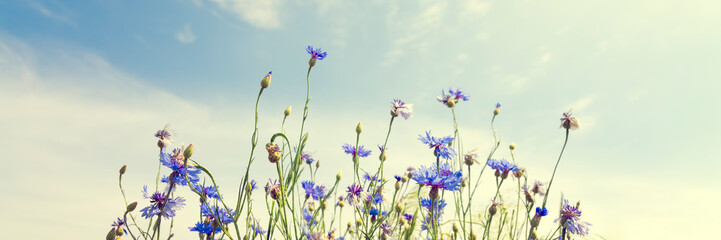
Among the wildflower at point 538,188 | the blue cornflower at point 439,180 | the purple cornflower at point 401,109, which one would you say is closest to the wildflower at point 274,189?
the blue cornflower at point 439,180

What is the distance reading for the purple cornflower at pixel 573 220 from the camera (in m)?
1.72

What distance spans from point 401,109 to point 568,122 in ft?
2.64

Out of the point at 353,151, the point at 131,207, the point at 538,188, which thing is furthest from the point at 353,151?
the point at 131,207

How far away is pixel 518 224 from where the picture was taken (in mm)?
2729

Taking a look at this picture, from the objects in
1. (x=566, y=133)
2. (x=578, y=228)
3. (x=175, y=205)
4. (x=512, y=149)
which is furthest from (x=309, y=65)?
(x=512, y=149)

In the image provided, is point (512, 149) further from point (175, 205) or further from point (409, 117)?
point (175, 205)

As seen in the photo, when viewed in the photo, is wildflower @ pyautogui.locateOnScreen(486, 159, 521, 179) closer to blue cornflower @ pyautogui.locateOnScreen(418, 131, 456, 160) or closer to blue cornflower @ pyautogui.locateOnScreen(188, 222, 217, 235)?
blue cornflower @ pyautogui.locateOnScreen(418, 131, 456, 160)

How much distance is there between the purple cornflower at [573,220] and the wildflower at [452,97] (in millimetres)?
1501

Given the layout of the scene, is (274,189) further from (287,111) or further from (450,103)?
(450,103)

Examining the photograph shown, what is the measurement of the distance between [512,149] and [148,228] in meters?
2.46

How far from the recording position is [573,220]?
1730 millimetres

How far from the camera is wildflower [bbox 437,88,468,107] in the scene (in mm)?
3188

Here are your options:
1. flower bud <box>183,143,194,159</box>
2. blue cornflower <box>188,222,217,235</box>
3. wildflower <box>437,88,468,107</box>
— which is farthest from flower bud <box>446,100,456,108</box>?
flower bud <box>183,143,194,159</box>

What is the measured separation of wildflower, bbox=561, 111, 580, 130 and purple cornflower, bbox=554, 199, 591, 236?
0.43 m
